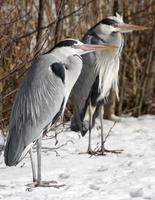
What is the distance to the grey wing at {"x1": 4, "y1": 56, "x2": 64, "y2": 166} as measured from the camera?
4.68m

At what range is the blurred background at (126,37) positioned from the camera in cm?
A: 698

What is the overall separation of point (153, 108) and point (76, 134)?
1.71 meters

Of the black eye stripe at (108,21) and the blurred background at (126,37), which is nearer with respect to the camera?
the black eye stripe at (108,21)

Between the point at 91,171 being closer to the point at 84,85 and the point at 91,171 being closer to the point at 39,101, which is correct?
the point at 39,101

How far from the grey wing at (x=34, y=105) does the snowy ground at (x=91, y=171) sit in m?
0.37

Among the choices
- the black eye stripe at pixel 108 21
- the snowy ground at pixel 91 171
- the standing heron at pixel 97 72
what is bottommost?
the snowy ground at pixel 91 171

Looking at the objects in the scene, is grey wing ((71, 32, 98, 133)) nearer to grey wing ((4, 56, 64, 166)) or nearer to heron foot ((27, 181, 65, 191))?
grey wing ((4, 56, 64, 166))

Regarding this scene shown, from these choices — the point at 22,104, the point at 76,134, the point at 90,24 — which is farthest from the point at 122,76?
the point at 22,104

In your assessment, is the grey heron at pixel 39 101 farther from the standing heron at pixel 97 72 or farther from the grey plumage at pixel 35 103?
the standing heron at pixel 97 72

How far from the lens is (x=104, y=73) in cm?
646

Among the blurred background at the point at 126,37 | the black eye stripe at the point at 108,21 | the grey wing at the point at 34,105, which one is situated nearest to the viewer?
the grey wing at the point at 34,105

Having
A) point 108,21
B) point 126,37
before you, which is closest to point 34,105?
point 108,21

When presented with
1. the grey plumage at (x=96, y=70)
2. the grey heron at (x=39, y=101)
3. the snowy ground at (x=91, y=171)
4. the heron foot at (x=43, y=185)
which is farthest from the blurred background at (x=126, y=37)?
the heron foot at (x=43, y=185)

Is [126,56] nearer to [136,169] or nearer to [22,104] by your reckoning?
[136,169]
